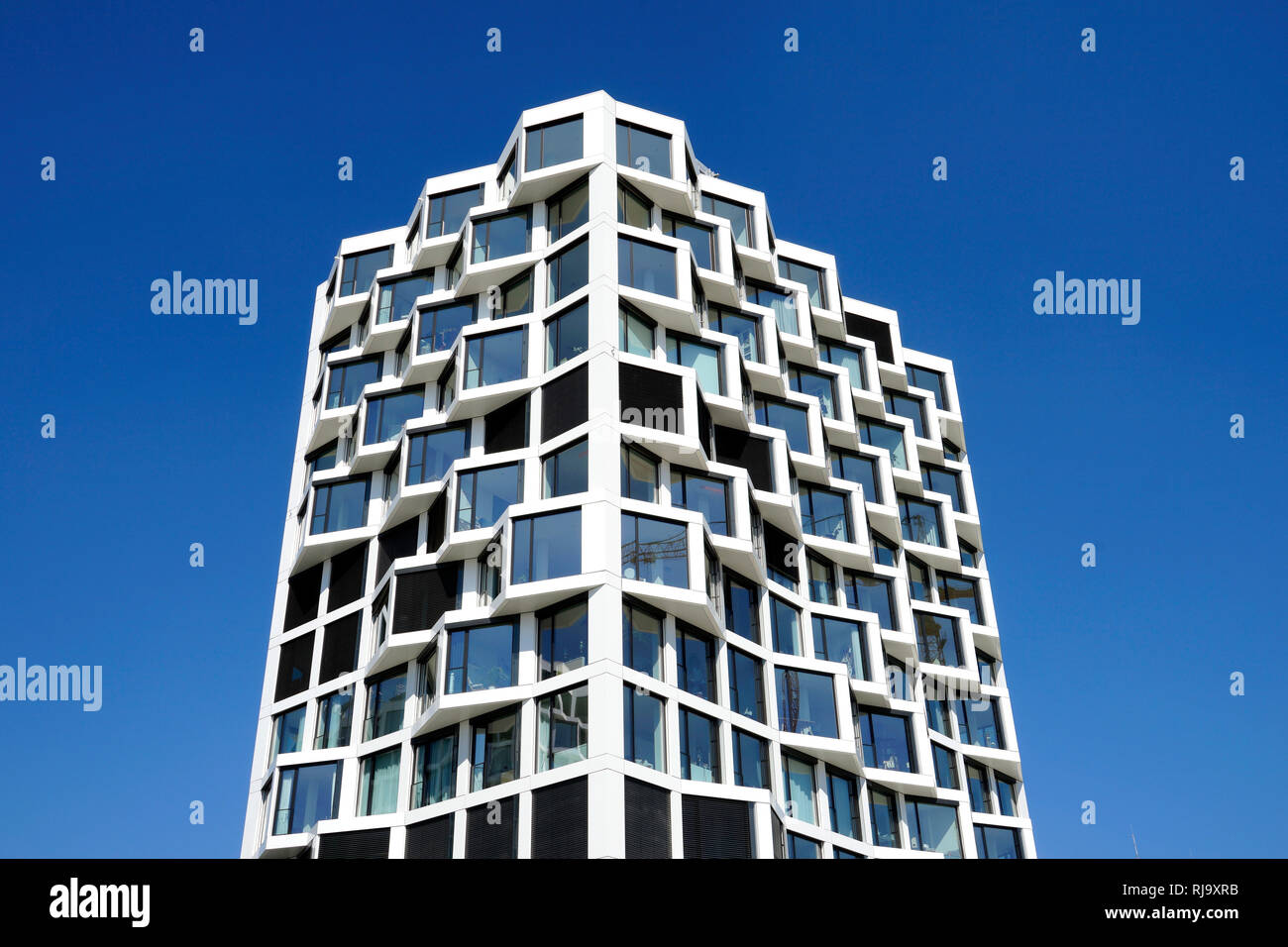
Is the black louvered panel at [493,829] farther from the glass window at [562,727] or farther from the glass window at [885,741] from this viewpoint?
the glass window at [885,741]

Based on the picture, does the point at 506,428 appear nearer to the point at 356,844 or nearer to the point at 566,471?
the point at 566,471

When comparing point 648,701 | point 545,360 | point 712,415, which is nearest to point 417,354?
point 545,360

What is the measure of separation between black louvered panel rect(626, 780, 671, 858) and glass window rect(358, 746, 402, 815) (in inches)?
415

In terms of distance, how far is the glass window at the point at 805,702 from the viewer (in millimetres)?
51500

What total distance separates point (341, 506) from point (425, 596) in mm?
10428

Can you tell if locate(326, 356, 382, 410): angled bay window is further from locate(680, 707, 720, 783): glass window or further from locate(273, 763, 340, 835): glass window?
locate(680, 707, 720, 783): glass window

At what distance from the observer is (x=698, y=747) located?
45188 mm

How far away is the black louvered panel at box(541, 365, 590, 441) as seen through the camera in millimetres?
49812

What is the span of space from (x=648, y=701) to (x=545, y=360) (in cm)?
1557

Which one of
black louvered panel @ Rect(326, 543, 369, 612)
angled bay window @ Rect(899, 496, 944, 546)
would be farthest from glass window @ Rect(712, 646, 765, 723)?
angled bay window @ Rect(899, 496, 944, 546)

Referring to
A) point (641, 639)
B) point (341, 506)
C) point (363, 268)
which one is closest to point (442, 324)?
point (341, 506)

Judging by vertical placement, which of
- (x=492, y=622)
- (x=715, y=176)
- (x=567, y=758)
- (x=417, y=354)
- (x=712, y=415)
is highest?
(x=715, y=176)
